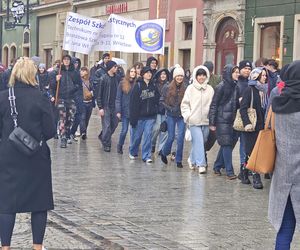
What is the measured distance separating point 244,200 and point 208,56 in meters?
18.4

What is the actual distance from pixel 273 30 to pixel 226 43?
291 centimetres

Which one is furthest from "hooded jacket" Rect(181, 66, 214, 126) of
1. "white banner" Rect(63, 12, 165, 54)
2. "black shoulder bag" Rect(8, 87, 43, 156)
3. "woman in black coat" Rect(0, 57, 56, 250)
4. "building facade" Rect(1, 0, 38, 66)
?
"building facade" Rect(1, 0, 38, 66)

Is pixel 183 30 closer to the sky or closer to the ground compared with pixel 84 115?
closer to the sky

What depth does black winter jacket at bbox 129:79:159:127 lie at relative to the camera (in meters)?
13.9

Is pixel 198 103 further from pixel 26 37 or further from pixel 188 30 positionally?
pixel 26 37

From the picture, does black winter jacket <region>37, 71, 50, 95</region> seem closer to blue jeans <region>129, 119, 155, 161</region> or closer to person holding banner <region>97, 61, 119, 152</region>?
person holding banner <region>97, 61, 119, 152</region>

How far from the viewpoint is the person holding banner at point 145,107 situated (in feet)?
45.8

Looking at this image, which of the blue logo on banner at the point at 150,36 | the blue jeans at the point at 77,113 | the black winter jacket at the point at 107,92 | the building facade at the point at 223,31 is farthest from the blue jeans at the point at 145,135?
the building facade at the point at 223,31

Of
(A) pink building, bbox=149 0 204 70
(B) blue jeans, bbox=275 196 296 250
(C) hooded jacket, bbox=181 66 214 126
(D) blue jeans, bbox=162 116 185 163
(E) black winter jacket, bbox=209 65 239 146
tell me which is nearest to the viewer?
(B) blue jeans, bbox=275 196 296 250

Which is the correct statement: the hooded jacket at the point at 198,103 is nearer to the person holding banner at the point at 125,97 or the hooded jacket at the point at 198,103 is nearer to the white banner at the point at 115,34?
the person holding banner at the point at 125,97

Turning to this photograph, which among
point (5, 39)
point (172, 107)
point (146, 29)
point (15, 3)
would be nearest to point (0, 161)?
point (172, 107)

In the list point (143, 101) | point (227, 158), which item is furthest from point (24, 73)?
point (143, 101)

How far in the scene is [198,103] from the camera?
41.1 ft

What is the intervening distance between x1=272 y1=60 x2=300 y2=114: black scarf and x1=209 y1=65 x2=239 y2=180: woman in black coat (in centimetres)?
582
